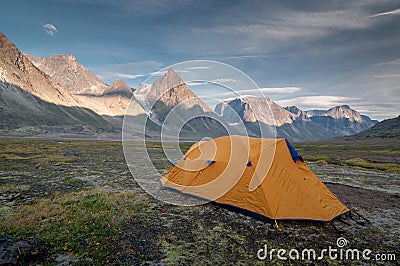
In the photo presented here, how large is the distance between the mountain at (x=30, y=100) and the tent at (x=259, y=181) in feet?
384

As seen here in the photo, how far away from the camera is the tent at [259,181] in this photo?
912 cm

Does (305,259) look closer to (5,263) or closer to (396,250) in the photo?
(396,250)

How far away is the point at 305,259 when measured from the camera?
660 cm

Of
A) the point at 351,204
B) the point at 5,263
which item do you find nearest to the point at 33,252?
the point at 5,263

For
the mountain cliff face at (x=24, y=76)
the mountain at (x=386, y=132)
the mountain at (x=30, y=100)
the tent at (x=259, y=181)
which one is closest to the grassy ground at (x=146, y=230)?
the tent at (x=259, y=181)

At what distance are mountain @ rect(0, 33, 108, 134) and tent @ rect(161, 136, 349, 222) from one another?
117017 millimetres

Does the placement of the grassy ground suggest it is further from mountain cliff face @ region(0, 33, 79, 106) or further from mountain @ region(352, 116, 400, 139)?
mountain @ region(352, 116, 400, 139)

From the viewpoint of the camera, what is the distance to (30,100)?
13300 centimetres

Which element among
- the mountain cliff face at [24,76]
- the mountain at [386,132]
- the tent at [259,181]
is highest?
the mountain cliff face at [24,76]

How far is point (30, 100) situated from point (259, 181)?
16002 cm

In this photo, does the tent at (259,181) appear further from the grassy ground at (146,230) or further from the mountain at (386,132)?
the mountain at (386,132)

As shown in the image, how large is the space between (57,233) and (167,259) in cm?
387

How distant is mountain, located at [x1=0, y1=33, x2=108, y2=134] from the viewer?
113 meters

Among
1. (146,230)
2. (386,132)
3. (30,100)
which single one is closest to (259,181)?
(146,230)
